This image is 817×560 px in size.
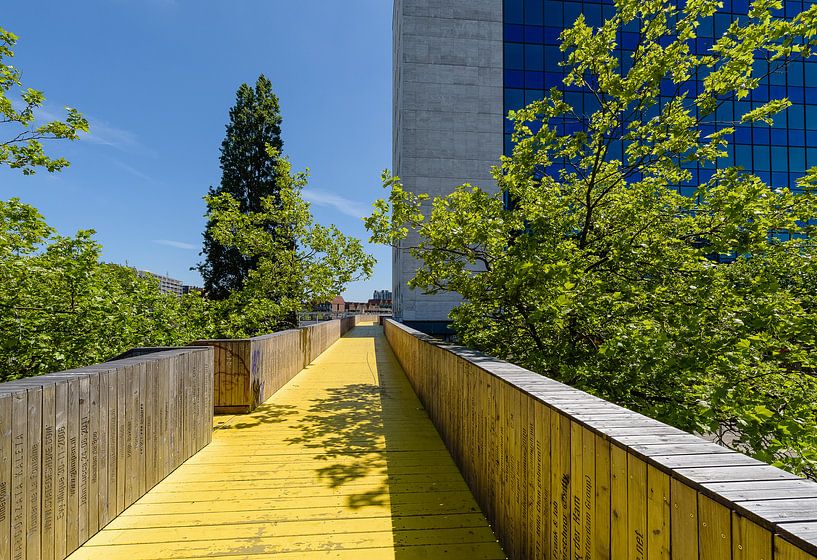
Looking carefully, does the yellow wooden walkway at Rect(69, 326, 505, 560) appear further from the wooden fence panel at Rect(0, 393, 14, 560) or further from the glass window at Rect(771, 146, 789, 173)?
the glass window at Rect(771, 146, 789, 173)

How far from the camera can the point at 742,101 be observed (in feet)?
86.2

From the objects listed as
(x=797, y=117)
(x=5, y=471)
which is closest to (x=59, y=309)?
(x=5, y=471)

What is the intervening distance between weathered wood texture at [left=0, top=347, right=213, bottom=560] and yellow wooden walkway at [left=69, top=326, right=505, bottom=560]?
0.27m

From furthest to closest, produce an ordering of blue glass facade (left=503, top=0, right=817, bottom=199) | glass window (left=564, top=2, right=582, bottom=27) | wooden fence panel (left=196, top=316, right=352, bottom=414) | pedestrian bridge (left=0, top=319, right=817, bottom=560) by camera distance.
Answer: glass window (left=564, top=2, right=582, bottom=27) → blue glass facade (left=503, top=0, right=817, bottom=199) → wooden fence panel (left=196, top=316, right=352, bottom=414) → pedestrian bridge (left=0, top=319, right=817, bottom=560)

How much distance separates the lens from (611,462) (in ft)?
5.97

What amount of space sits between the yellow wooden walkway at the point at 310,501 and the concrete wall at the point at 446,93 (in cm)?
2164

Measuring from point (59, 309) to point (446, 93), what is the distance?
90.2ft

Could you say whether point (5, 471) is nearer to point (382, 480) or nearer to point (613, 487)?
point (382, 480)

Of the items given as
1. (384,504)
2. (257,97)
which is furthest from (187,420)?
(257,97)

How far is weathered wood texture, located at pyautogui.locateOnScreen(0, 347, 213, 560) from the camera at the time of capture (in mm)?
2459

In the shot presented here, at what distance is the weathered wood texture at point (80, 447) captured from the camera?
8.07 ft

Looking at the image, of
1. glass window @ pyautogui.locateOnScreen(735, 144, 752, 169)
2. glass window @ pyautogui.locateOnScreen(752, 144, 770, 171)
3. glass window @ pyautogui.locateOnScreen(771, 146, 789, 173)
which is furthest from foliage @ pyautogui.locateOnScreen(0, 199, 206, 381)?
glass window @ pyautogui.locateOnScreen(771, 146, 789, 173)

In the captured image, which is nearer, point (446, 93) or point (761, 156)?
point (761, 156)

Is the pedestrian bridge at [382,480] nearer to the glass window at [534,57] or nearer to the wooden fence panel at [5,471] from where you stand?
the wooden fence panel at [5,471]
